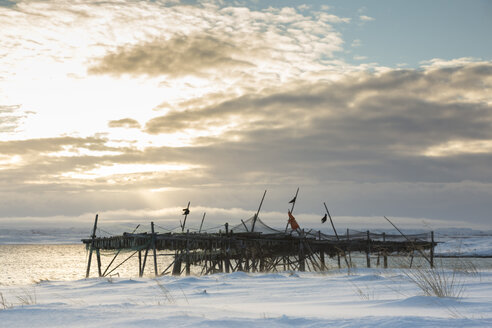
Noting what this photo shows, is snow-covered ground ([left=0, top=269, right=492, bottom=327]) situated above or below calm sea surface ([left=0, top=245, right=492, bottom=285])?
above

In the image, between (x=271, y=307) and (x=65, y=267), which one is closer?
(x=271, y=307)

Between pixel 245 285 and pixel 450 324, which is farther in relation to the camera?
pixel 245 285

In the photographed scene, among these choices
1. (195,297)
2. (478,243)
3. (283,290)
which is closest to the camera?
(195,297)

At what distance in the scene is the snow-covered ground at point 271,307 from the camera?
527cm

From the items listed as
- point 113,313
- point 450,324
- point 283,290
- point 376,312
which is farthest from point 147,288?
point 450,324

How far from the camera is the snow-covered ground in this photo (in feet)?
17.3

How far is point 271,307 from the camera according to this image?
766cm

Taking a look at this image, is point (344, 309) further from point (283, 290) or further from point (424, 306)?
point (283, 290)

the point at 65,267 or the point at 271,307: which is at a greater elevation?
the point at 271,307

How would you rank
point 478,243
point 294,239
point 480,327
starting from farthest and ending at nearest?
point 478,243
point 294,239
point 480,327

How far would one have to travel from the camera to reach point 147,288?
12.1m

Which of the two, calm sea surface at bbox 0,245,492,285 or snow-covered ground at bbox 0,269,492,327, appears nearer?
snow-covered ground at bbox 0,269,492,327

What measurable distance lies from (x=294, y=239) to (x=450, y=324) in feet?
87.1

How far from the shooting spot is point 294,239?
31062 mm
